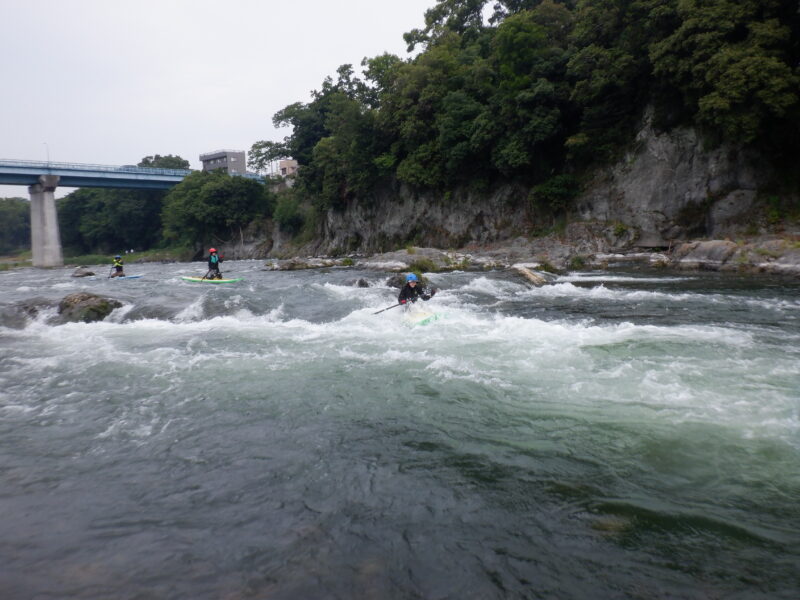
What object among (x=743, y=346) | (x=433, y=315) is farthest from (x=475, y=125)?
(x=743, y=346)

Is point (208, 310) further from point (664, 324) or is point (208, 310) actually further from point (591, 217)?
point (591, 217)

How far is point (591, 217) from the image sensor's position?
2844 centimetres

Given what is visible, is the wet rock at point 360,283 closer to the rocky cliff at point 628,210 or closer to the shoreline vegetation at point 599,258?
the shoreline vegetation at point 599,258

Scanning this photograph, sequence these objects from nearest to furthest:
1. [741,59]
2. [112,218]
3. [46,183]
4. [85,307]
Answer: [85,307] → [741,59] → [46,183] → [112,218]

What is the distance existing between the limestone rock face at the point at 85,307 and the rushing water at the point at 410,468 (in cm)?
334

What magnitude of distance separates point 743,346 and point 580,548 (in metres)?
6.54

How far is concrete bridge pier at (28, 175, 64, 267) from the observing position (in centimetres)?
4888

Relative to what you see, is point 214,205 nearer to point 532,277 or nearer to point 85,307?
point 85,307

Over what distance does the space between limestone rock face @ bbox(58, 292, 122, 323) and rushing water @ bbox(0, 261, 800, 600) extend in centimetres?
334

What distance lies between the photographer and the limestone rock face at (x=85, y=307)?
12172 mm

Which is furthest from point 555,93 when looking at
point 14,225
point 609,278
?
point 14,225

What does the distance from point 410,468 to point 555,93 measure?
2813cm

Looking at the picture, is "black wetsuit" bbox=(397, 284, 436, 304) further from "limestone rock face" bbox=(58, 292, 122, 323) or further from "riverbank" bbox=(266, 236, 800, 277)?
"riverbank" bbox=(266, 236, 800, 277)

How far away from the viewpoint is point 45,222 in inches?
1935
